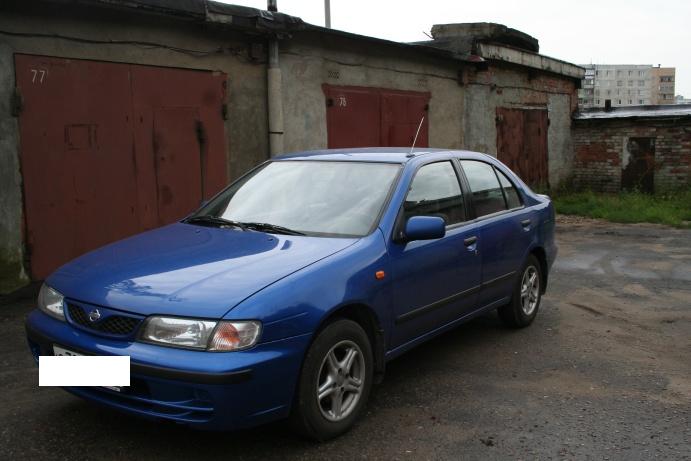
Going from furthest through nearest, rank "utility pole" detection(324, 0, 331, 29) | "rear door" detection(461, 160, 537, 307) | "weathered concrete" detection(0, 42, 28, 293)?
"utility pole" detection(324, 0, 331, 29)
"weathered concrete" detection(0, 42, 28, 293)
"rear door" detection(461, 160, 537, 307)

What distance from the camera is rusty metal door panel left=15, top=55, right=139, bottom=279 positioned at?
21.7ft

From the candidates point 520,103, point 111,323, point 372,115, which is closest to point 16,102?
point 111,323

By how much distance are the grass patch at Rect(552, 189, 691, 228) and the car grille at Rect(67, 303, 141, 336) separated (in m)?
12.0

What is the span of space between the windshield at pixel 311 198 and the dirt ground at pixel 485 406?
1116 millimetres

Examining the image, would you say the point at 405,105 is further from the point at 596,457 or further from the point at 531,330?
the point at 596,457

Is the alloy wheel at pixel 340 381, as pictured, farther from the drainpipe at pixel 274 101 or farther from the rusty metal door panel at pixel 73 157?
the drainpipe at pixel 274 101

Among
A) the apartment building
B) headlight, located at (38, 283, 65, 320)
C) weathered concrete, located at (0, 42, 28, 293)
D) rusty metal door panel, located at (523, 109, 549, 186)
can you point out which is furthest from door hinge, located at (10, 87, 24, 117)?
the apartment building

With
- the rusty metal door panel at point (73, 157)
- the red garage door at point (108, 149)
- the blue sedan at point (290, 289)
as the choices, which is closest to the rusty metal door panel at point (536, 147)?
the red garage door at point (108, 149)

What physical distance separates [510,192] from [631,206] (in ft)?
35.3

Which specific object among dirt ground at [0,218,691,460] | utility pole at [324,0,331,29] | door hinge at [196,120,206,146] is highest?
utility pole at [324,0,331,29]

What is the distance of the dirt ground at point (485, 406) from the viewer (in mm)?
3439

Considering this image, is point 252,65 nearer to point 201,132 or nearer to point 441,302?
point 201,132

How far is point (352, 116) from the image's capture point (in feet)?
35.1

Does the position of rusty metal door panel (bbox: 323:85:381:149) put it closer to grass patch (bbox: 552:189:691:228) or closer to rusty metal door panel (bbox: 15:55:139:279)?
rusty metal door panel (bbox: 15:55:139:279)
